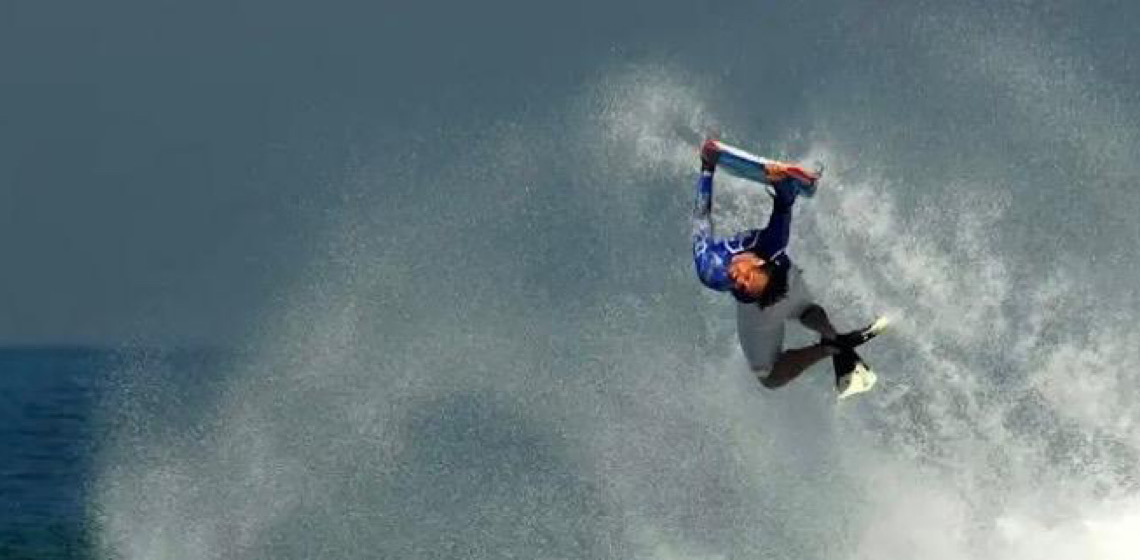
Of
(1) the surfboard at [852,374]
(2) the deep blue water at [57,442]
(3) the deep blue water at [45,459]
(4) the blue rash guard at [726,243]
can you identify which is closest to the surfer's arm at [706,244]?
(4) the blue rash guard at [726,243]

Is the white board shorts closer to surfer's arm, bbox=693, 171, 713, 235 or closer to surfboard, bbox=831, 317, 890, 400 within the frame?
surfboard, bbox=831, 317, 890, 400

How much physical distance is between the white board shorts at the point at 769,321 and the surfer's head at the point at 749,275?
406 mm

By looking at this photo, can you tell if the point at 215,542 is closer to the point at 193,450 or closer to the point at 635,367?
the point at 193,450

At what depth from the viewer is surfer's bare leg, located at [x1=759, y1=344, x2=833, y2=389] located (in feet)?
65.2

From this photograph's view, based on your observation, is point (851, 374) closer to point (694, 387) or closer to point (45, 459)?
point (694, 387)

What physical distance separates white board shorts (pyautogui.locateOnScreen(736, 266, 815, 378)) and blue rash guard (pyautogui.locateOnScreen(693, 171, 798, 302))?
326mm

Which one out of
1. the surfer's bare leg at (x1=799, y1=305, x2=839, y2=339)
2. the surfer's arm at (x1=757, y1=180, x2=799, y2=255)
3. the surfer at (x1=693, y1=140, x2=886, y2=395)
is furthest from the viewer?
the surfer's bare leg at (x1=799, y1=305, x2=839, y2=339)

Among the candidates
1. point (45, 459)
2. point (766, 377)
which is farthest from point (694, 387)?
point (45, 459)

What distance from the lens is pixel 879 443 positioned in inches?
1043

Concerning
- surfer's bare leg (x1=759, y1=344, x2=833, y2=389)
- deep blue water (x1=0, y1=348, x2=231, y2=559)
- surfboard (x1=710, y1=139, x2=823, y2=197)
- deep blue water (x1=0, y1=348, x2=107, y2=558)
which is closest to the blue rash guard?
surfboard (x1=710, y1=139, x2=823, y2=197)

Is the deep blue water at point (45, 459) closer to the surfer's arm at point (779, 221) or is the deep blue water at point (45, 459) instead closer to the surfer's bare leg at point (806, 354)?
the surfer's bare leg at point (806, 354)

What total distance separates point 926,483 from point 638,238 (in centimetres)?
817

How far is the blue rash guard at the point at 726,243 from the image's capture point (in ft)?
63.6

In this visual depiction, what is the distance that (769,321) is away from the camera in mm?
19938
